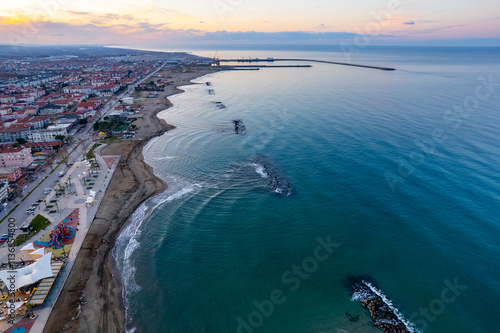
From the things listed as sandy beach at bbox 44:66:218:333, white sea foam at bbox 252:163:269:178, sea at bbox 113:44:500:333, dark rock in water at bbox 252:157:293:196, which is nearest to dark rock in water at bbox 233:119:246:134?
sea at bbox 113:44:500:333

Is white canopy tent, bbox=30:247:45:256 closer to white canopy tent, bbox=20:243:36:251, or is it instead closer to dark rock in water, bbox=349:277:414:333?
white canopy tent, bbox=20:243:36:251

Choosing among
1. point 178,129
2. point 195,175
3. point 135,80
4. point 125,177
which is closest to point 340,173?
point 195,175

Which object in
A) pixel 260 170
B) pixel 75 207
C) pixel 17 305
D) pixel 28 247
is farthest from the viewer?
pixel 260 170

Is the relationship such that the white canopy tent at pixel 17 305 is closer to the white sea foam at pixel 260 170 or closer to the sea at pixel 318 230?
the sea at pixel 318 230

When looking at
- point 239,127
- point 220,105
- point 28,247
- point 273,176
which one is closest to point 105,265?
point 28,247

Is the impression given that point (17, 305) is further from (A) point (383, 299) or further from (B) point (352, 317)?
(A) point (383, 299)

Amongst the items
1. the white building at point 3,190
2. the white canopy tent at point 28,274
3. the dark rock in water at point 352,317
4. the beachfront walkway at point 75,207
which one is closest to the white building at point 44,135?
the beachfront walkway at point 75,207
